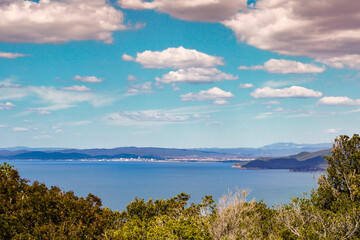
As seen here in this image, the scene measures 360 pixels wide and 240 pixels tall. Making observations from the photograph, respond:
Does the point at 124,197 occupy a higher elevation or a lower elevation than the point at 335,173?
lower

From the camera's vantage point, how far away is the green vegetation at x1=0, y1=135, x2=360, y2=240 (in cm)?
2112

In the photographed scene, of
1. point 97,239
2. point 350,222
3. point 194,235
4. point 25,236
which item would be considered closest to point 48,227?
point 25,236

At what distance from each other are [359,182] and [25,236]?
27.9 metres

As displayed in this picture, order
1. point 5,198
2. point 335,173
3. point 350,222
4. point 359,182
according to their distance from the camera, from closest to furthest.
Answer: point 5,198, point 350,222, point 359,182, point 335,173

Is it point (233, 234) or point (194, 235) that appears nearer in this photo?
point (194, 235)

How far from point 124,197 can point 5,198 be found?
513ft

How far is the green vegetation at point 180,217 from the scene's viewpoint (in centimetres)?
2112

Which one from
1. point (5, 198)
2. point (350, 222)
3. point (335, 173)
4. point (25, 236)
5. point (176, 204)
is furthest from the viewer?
point (176, 204)

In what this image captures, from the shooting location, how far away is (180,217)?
1136 inches

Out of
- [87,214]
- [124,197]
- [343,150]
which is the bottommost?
[124,197]

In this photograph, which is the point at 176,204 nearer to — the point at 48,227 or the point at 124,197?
the point at 48,227

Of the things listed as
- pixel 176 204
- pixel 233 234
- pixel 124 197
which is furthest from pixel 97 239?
pixel 124 197

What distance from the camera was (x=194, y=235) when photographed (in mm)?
22609

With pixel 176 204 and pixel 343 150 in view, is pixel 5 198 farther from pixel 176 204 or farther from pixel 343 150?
pixel 343 150
